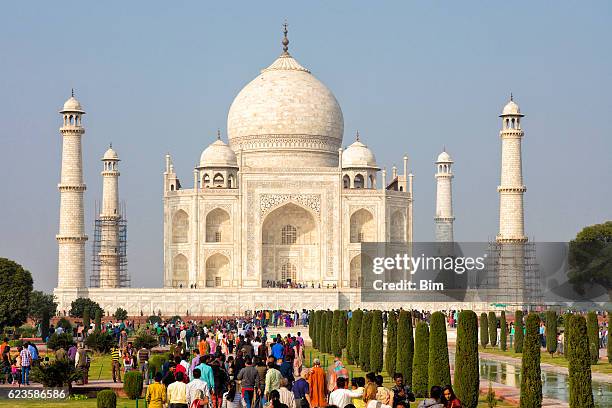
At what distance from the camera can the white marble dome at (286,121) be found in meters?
43.0

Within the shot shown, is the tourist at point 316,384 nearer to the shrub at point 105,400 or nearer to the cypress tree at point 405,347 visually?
the shrub at point 105,400

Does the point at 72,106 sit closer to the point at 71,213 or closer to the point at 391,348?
the point at 71,213

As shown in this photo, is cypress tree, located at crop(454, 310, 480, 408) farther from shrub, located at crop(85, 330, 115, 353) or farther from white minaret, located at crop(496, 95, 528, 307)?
white minaret, located at crop(496, 95, 528, 307)

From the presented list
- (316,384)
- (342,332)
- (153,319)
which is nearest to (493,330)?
(342,332)

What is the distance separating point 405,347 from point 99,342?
26.0 ft

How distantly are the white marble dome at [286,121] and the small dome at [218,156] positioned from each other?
3.76 feet

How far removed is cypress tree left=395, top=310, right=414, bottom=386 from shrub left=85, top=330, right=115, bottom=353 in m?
7.61

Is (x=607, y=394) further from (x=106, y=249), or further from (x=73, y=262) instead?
(x=106, y=249)

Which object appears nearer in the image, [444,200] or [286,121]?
[286,121]

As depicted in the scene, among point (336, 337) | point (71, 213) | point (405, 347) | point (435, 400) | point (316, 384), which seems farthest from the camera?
point (71, 213)

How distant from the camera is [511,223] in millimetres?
38969

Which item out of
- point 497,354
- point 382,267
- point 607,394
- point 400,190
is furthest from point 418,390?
point 400,190

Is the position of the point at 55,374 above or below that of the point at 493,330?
below

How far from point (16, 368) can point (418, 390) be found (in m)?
5.45
